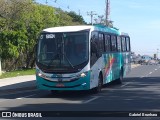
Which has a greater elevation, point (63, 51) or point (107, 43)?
point (107, 43)

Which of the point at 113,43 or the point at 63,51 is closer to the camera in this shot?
the point at 63,51

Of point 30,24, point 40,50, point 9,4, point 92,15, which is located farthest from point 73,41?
point 92,15

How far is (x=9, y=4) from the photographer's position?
116ft

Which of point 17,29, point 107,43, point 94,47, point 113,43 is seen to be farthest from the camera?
point 17,29

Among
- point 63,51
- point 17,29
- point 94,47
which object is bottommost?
point 63,51

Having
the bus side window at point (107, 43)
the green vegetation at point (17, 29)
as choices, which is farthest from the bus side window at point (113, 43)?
the green vegetation at point (17, 29)

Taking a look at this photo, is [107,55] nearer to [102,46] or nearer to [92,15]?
[102,46]

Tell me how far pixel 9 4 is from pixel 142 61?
6802 cm

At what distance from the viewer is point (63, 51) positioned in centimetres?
1817

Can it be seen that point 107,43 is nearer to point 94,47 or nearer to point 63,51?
point 94,47

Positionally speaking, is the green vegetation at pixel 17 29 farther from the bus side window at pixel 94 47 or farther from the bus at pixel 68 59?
the bus at pixel 68 59

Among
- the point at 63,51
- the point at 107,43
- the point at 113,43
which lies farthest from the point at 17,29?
the point at 63,51

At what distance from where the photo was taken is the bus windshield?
1789 centimetres

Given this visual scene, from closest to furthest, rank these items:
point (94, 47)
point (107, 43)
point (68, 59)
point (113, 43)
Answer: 1. point (68, 59)
2. point (94, 47)
3. point (107, 43)
4. point (113, 43)
